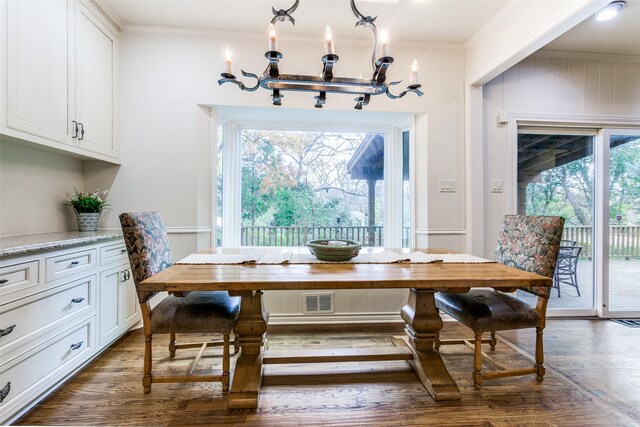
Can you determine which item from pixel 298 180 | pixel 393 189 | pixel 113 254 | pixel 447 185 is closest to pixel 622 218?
pixel 447 185

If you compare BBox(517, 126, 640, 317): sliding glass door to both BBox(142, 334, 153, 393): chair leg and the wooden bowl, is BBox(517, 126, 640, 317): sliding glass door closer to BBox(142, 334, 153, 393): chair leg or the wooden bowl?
the wooden bowl

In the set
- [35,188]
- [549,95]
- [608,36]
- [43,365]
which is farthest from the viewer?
[549,95]

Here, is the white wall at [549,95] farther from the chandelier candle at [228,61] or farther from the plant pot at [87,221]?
the plant pot at [87,221]

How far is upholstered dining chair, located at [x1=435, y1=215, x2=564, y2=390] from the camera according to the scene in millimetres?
1708

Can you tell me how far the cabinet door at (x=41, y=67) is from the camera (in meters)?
1.62

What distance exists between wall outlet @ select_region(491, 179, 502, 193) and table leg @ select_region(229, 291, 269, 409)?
2.39 m

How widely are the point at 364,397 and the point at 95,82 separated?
2.92 m

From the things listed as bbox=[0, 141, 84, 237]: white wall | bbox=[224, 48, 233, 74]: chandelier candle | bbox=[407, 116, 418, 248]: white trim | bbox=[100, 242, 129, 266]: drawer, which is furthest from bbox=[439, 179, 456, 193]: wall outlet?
bbox=[0, 141, 84, 237]: white wall

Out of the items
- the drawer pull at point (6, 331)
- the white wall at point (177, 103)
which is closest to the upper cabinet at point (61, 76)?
the white wall at point (177, 103)

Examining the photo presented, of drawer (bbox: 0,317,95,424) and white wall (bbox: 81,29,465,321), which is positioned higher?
white wall (bbox: 81,29,465,321)

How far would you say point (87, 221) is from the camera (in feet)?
7.56

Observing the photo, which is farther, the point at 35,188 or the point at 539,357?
the point at 35,188

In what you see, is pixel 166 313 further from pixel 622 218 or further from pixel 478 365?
pixel 622 218

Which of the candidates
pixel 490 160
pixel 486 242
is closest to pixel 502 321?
pixel 486 242
